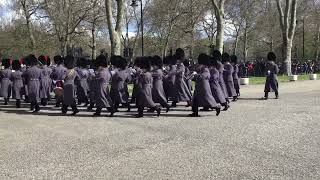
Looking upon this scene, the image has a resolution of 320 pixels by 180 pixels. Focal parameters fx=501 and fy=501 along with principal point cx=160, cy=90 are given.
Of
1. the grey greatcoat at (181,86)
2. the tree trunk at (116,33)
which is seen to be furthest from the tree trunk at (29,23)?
the grey greatcoat at (181,86)

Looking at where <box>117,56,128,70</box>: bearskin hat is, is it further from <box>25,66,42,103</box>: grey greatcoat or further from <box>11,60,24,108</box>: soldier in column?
<box>11,60,24,108</box>: soldier in column

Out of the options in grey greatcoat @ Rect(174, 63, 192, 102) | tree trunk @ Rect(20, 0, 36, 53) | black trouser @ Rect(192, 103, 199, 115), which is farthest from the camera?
tree trunk @ Rect(20, 0, 36, 53)

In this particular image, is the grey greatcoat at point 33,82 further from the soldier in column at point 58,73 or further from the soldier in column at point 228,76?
the soldier in column at point 228,76

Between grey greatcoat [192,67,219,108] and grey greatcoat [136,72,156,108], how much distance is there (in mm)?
1241

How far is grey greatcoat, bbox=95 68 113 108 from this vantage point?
1415cm

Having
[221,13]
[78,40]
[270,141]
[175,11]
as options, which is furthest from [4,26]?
[270,141]

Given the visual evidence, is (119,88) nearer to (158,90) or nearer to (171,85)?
(158,90)

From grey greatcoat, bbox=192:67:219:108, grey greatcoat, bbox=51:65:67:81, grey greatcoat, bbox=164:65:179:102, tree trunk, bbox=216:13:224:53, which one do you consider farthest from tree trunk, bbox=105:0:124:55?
grey greatcoat, bbox=192:67:219:108

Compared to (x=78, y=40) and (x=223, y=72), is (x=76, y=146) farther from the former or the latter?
(x=78, y=40)

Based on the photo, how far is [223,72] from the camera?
57.7 feet

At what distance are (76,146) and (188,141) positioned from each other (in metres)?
2.17

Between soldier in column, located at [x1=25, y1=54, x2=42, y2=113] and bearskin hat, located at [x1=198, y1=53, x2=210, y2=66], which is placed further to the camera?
soldier in column, located at [x1=25, y1=54, x2=42, y2=113]

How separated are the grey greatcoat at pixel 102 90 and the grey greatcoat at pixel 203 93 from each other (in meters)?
2.49

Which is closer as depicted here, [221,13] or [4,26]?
[221,13]
